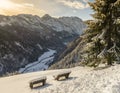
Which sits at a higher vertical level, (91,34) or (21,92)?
(91,34)

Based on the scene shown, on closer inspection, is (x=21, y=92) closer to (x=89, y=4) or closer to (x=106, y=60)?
(x=106, y=60)

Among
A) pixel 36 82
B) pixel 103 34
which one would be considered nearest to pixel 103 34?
pixel 103 34

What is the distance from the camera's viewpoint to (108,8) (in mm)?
20688

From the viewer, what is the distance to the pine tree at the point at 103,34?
20.0m

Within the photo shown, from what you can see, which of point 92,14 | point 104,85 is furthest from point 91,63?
point 104,85

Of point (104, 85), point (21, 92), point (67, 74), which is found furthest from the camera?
point (67, 74)

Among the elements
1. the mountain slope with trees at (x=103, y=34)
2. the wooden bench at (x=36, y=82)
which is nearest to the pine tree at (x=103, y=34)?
the mountain slope with trees at (x=103, y=34)

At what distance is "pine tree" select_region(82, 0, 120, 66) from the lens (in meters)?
20.0

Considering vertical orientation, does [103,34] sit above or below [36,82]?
above

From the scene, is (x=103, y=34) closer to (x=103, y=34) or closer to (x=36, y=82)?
(x=103, y=34)

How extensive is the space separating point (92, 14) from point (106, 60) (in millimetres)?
4562

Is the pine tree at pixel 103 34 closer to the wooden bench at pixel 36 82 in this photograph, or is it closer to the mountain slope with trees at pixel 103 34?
the mountain slope with trees at pixel 103 34

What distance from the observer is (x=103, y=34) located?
2062cm

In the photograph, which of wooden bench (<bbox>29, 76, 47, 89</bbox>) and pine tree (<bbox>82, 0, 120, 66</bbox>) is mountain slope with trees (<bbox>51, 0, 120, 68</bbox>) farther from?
wooden bench (<bbox>29, 76, 47, 89</bbox>)
